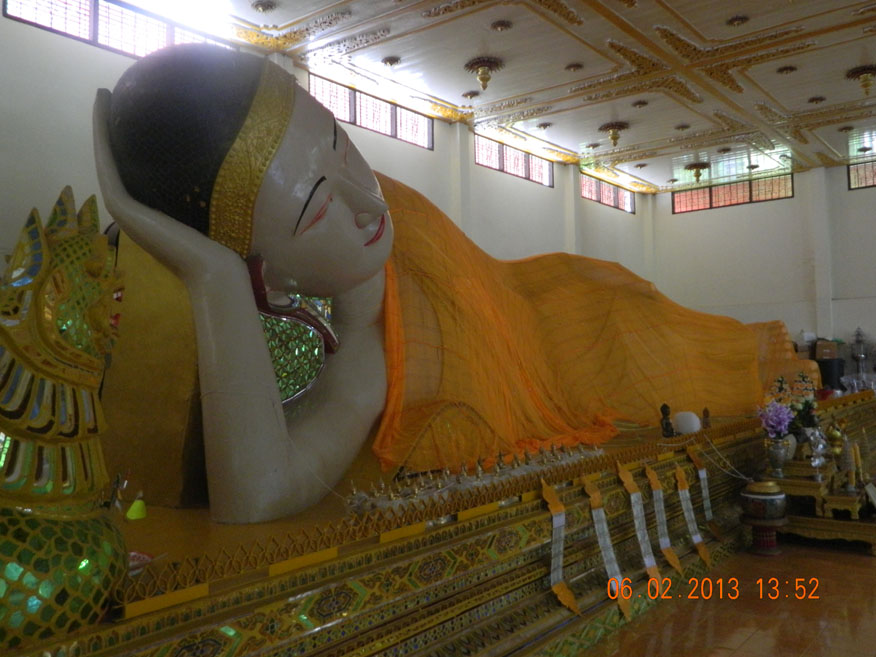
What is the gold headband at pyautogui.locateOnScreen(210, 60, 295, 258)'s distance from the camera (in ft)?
5.44

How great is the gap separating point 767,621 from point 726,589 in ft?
1.20

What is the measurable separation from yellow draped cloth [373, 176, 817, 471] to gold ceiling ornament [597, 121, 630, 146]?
7.62 metres

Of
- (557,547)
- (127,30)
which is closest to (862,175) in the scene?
(127,30)

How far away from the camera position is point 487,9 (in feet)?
24.7

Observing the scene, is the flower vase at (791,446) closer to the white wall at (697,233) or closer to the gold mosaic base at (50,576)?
the gold mosaic base at (50,576)

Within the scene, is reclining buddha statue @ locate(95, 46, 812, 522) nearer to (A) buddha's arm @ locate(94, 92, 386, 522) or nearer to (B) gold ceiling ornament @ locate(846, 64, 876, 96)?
(A) buddha's arm @ locate(94, 92, 386, 522)

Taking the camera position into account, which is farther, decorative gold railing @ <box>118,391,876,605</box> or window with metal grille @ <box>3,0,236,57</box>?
window with metal grille @ <box>3,0,236,57</box>

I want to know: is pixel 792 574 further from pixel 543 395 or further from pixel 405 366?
pixel 405 366

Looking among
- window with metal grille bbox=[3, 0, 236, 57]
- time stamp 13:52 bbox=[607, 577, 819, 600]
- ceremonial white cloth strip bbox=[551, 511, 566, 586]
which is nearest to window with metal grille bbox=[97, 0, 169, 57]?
window with metal grille bbox=[3, 0, 236, 57]

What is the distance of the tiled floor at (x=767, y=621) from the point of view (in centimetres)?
212

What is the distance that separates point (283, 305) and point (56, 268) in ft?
2.54

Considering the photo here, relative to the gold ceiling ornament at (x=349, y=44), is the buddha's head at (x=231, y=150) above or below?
below

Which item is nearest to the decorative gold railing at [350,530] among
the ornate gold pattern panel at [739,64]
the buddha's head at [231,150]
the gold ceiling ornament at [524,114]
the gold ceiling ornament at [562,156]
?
the buddha's head at [231,150]

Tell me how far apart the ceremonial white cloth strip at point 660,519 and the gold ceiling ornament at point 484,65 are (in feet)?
23.0
